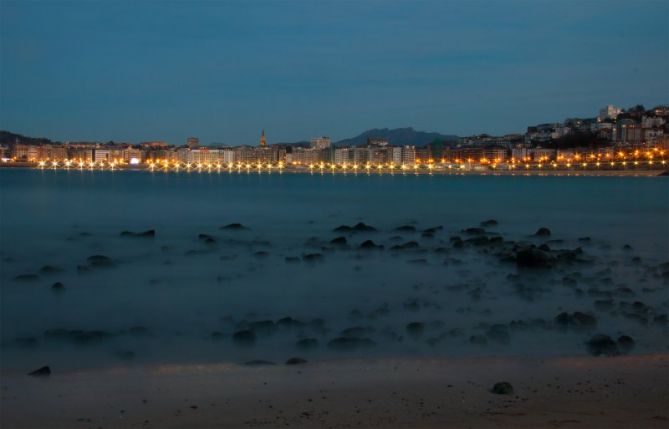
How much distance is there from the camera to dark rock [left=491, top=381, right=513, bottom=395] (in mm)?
5129

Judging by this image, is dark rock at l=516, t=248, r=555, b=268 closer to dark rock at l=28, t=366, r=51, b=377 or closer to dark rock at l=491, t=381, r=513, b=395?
dark rock at l=491, t=381, r=513, b=395

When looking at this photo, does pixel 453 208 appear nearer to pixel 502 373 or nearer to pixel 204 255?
pixel 204 255

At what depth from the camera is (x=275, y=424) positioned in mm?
4523

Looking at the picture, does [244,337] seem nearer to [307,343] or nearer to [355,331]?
[307,343]

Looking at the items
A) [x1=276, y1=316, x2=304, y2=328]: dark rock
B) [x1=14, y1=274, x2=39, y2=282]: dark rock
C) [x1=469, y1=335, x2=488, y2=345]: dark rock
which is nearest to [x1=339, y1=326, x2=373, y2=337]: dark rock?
[x1=276, y1=316, x2=304, y2=328]: dark rock

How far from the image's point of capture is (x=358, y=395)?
518 centimetres

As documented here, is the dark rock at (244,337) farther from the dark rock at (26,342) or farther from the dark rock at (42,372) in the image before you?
the dark rock at (26,342)

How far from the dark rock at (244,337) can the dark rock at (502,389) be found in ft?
9.22

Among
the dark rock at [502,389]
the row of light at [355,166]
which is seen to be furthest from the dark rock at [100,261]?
the row of light at [355,166]

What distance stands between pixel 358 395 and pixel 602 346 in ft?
9.59

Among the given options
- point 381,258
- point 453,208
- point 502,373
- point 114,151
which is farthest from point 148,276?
point 114,151

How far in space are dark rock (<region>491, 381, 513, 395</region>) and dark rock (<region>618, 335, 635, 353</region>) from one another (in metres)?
2.02

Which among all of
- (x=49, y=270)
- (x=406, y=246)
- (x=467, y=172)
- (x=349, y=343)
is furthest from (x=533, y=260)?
(x=467, y=172)

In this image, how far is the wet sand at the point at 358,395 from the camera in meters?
4.56
